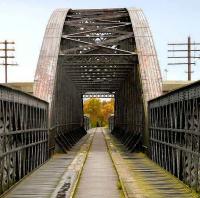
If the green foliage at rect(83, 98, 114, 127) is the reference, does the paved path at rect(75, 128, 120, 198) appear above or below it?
below

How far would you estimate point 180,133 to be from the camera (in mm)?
20312

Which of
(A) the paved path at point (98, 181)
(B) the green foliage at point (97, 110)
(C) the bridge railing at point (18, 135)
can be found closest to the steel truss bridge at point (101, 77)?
(C) the bridge railing at point (18, 135)

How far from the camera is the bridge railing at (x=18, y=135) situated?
1709 centimetres

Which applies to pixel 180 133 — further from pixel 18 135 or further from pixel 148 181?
pixel 18 135

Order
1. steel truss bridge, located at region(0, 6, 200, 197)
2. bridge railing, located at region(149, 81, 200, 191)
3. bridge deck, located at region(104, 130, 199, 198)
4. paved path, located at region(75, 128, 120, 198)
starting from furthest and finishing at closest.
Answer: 1. steel truss bridge, located at region(0, 6, 200, 197)
2. paved path, located at region(75, 128, 120, 198)
3. bridge railing, located at region(149, 81, 200, 191)
4. bridge deck, located at region(104, 130, 199, 198)

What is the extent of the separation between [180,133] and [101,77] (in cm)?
3793

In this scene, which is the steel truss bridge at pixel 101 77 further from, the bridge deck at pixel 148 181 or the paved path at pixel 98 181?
the paved path at pixel 98 181

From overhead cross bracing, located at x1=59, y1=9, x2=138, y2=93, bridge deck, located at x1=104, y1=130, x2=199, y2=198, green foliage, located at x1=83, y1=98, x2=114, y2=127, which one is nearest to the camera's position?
bridge deck, located at x1=104, y1=130, x2=199, y2=198

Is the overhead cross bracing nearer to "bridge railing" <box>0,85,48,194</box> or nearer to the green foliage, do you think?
"bridge railing" <box>0,85,48,194</box>

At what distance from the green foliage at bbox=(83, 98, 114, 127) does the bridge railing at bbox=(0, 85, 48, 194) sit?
124 metres

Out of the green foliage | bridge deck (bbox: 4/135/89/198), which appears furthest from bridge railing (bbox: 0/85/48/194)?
the green foliage

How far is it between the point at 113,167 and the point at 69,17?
1961 centimetres

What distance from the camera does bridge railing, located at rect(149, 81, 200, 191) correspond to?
56.0ft

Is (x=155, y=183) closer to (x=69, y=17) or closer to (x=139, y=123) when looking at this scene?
(x=139, y=123)
